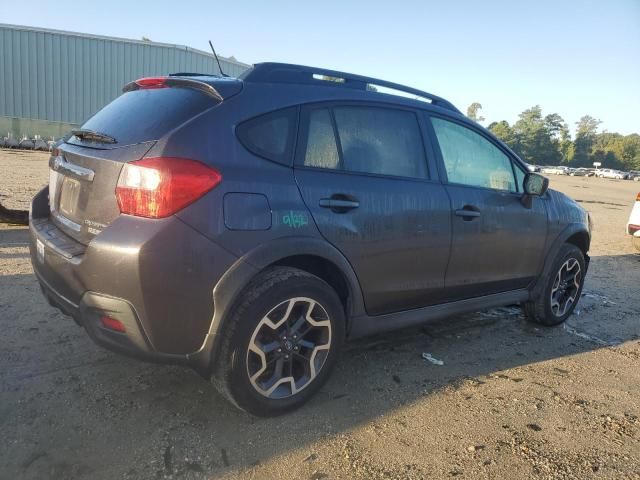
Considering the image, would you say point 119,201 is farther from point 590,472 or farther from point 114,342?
point 590,472

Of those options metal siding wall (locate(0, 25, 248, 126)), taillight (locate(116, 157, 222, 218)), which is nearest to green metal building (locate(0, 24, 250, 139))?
metal siding wall (locate(0, 25, 248, 126))

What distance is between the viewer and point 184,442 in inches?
95.2

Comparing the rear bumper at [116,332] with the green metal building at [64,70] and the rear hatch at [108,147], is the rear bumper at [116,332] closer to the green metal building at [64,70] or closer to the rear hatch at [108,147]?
the rear hatch at [108,147]

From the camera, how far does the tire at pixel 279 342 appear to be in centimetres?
244

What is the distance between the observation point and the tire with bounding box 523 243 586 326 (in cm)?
434

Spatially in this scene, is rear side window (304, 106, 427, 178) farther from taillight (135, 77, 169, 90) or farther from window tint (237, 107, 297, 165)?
taillight (135, 77, 169, 90)

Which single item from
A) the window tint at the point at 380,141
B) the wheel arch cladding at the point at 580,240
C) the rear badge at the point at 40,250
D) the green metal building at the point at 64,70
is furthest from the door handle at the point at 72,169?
the green metal building at the point at 64,70

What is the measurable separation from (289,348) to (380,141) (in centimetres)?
142

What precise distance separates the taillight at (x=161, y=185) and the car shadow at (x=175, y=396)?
112 centimetres

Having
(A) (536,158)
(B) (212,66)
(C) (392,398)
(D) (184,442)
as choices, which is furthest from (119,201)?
(A) (536,158)

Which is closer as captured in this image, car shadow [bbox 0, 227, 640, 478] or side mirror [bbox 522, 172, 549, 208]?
car shadow [bbox 0, 227, 640, 478]

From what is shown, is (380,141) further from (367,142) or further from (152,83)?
(152,83)

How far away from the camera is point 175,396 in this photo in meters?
2.82

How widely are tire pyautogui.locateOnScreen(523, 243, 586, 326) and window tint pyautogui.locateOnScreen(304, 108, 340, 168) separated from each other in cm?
251
